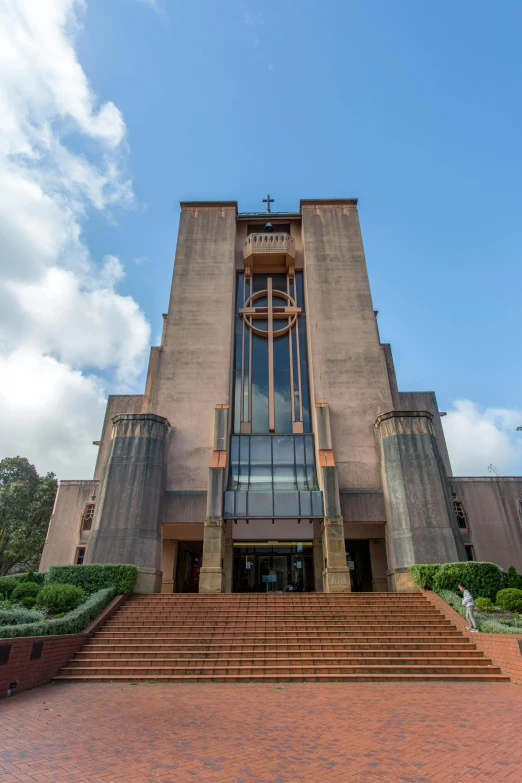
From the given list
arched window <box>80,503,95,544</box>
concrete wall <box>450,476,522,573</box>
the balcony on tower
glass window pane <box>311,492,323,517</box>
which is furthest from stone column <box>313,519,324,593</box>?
the balcony on tower

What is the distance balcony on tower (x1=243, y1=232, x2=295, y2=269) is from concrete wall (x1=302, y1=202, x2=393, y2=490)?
127 cm

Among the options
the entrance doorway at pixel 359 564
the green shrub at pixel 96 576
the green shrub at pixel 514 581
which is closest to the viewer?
the green shrub at pixel 96 576

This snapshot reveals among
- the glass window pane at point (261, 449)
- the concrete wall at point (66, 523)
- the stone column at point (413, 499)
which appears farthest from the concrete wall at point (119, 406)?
the stone column at point (413, 499)

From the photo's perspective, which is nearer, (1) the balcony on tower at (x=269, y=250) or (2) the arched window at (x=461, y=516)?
(2) the arched window at (x=461, y=516)

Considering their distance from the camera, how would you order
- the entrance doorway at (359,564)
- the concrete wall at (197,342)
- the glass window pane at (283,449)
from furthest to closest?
the glass window pane at (283,449) → the entrance doorway at (359,564) → the concrete wall at (197,342)

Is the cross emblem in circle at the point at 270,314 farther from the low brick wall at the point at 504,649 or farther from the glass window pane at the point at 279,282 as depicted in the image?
the low brick wall at the point at 504,649

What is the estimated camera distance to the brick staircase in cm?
1054

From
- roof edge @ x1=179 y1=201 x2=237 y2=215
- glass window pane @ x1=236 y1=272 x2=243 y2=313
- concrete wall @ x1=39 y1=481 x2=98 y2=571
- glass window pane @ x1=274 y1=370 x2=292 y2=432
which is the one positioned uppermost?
roof edge @ x1=179 y1=201 x2=237 y2=215

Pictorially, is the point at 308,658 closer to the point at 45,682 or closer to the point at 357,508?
the point at 45,682

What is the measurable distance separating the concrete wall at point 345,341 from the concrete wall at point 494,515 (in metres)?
6.08

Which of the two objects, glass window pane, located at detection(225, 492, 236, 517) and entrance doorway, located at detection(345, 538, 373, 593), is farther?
entrance doorway, located at detection(345, 538, 373, 593)

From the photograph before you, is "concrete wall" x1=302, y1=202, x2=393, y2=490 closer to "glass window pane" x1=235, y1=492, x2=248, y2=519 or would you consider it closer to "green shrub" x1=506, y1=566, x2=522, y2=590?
"glass window pane" x1=235, y1=492, x2=248, y2=519

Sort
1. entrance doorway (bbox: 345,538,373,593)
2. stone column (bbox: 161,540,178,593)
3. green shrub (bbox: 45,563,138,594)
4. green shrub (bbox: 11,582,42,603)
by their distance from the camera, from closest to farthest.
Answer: green shrub (bbox: 11,582,42,603), green shrub (bbox: 45,563,138,594), stone column (bbox: 161,540,178,593), entrance doorway (bbox: 345,538,373,593)

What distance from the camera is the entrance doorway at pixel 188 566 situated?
2388 centimetres
